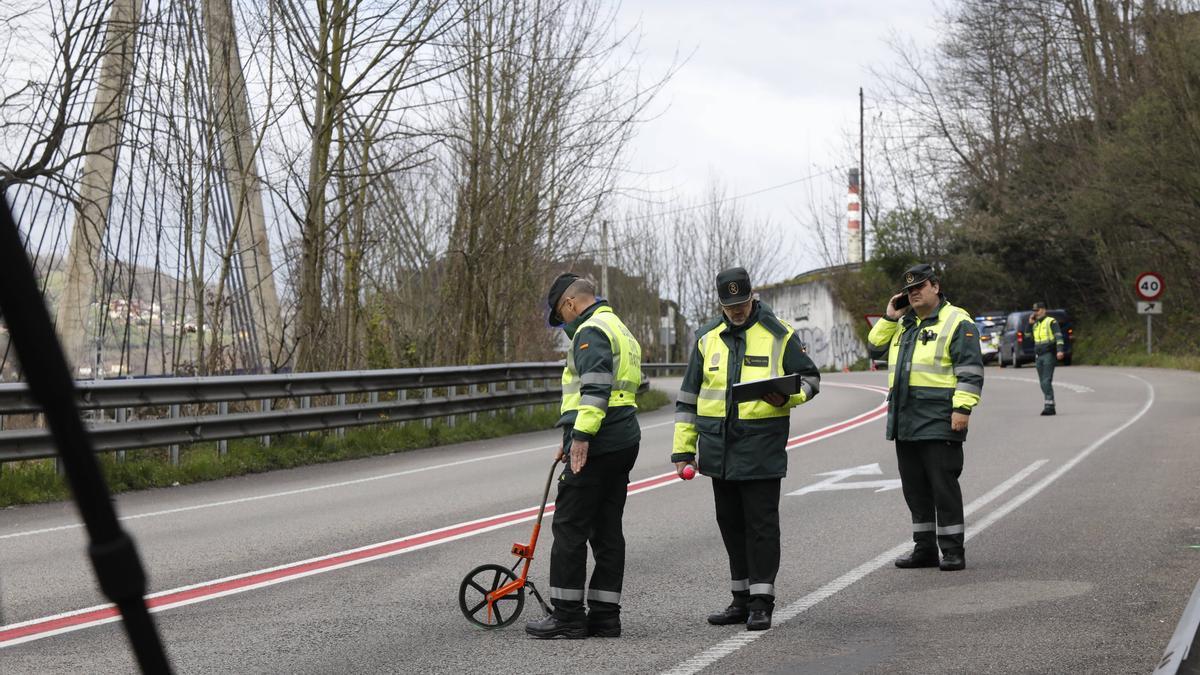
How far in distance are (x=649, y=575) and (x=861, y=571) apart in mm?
1309

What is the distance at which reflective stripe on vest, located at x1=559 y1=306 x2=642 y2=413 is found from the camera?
686 centimetres

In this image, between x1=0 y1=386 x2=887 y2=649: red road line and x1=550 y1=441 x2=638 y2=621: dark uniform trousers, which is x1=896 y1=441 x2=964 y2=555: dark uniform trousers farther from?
x1=0 y1=386 x2=887 y2=649: red road line

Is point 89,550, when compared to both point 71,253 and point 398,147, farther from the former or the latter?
point 398,147

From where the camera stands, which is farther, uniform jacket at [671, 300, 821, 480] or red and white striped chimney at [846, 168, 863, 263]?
red and white striped chimney at [846, 168, 863, 263]

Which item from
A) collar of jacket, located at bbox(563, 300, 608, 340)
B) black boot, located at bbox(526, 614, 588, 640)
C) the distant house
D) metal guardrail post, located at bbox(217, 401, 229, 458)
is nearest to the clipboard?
collar of jacket, located at bbox(563, 300, 608, 340)

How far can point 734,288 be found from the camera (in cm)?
714

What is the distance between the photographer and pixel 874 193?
202ft

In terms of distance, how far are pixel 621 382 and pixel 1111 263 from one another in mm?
49432

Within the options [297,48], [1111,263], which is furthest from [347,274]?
[1111,263]

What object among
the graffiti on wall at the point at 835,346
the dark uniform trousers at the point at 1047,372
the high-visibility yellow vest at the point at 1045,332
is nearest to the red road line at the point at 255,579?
the dark uniform trousers at the point at 1047,372

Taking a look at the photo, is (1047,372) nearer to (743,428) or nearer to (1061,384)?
(1061,384)

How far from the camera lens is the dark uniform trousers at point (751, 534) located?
6.90 meters

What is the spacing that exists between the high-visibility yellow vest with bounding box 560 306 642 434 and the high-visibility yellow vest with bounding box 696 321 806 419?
41 cm

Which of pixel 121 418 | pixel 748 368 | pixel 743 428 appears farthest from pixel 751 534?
pixel 121 418
